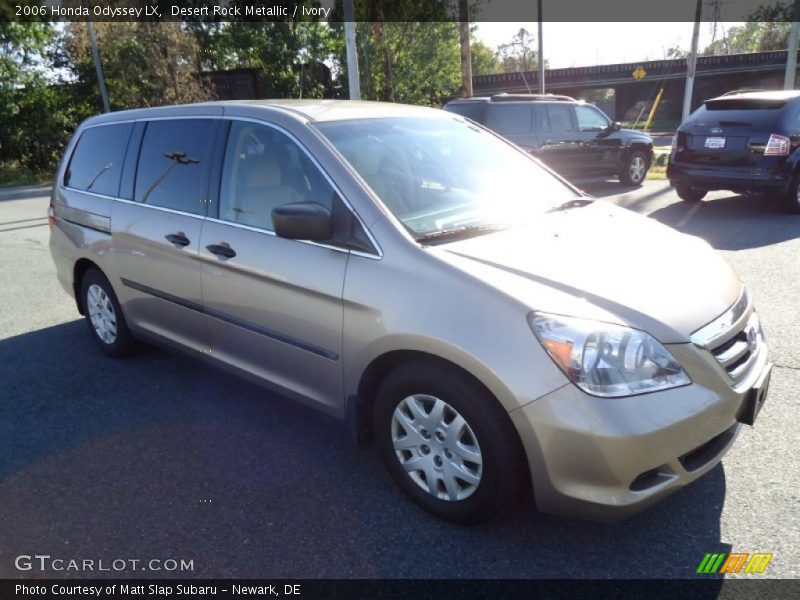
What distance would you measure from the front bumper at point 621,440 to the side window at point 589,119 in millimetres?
10033

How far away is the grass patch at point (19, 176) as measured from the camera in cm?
2290

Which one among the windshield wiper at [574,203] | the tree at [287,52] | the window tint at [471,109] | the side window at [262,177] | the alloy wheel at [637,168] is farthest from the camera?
the tree at [287,52]

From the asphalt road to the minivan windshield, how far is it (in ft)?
2.98

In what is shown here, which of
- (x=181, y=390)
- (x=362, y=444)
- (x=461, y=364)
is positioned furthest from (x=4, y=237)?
(x=461, y=364)

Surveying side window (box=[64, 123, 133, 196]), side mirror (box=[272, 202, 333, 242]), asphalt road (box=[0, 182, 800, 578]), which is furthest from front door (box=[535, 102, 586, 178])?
side mirror (box=[272, 202, 333, 242])

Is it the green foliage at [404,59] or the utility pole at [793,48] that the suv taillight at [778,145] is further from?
the green foliage at [404,59]

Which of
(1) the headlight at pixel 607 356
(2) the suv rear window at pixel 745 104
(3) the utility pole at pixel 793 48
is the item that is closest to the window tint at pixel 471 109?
(2) the suv rear window at pixel 745 104

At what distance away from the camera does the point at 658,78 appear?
3878 centimetres

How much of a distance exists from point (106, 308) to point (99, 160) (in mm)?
1095

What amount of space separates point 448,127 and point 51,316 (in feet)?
14.1

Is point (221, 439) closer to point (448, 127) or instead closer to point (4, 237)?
point (448, 127)

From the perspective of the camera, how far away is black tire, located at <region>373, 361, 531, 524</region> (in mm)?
2406

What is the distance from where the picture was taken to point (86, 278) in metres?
4.84

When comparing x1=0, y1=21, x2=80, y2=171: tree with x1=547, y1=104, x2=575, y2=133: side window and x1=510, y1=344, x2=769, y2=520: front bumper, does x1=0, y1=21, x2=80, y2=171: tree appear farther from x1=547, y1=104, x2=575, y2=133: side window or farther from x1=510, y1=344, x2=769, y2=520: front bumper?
x1=510, y1=344, x2=769, y2=520: front bumper
